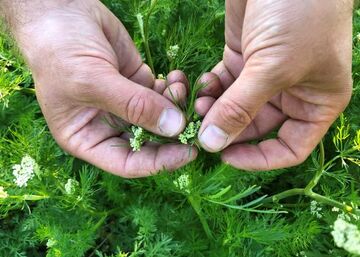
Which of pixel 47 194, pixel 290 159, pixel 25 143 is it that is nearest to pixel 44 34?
pixel 25 143

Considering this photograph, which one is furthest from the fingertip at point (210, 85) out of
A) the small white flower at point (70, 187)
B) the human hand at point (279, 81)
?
the small white flower at point (70, 187)

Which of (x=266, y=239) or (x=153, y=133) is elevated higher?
(x=153, y=133)

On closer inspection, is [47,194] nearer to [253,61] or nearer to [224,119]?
[224,119]

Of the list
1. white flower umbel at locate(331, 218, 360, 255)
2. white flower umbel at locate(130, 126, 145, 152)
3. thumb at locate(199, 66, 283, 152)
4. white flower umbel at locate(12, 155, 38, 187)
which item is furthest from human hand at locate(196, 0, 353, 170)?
white flower umbel at locate(12, 155, 38, 187)

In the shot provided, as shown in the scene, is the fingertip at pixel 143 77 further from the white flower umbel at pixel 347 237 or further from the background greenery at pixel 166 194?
the white flower umbel at pixel 347 237

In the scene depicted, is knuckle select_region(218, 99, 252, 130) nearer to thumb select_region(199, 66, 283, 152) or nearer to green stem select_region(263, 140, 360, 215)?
thumb select_region(199, 66, 283, 152)

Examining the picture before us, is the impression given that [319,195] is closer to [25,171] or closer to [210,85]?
[210,85]

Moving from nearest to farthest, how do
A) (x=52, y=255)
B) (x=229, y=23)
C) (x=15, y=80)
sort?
(x=52, y=255), (x=229, y=23), (x=15, y=80)
